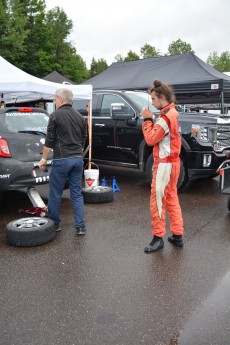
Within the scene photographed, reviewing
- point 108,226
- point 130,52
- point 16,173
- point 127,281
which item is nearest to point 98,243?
point 108,226

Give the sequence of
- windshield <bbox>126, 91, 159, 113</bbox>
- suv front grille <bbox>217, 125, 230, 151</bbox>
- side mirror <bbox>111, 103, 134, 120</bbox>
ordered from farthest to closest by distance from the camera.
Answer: windshield <bbox>126, 91, 159, 113</bbox> → side mirror <bbox>111, 103, 134, 120</bbox> → suv front grille <bbox>217, 125, 230, 151</bbox>

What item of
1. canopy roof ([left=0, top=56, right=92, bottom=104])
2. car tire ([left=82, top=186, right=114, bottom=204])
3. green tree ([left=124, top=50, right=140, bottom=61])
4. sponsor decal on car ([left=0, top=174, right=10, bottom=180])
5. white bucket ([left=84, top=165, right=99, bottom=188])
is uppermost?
green tree ([left=124, top=50, right=140, bottom=61])

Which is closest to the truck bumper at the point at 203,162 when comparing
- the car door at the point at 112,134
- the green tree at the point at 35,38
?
the car door at the point at 112,134

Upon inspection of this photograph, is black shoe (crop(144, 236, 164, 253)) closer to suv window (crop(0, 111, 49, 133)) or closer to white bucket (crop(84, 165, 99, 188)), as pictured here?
suv window (crop(0, 111, 49, 133))

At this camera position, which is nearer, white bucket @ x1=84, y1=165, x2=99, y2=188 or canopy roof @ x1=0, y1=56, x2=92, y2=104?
canopy roof @ x1=0, y1=56, x2=92, y2=104

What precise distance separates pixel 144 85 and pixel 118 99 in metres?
5.68

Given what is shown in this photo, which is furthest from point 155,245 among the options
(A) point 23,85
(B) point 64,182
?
(A) point 23,85

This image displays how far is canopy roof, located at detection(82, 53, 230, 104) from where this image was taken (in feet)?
39.2

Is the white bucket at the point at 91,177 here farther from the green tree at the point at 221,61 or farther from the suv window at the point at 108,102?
the green tree at the point at 221,61

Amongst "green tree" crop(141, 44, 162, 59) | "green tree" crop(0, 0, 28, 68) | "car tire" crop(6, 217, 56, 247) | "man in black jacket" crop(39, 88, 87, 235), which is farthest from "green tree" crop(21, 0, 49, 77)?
"car tire" crop(6, 217, 56, 247)

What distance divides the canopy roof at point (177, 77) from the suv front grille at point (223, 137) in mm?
5134

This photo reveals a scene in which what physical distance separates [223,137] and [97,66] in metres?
80.5

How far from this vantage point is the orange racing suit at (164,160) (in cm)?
383

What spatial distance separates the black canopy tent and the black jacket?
7.77 meters
